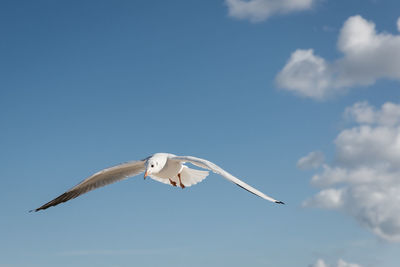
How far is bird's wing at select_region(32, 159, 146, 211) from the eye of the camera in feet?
41.3

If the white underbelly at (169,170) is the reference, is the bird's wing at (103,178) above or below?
below

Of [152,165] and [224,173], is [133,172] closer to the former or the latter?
[152,165]

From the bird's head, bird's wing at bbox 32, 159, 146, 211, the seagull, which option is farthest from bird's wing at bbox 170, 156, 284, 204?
bird's wing at bbox 32, 159, 146, 211

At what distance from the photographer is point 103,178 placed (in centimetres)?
1307

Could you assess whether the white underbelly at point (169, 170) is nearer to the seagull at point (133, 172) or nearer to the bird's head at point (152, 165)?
the seagull at point (133, 172)

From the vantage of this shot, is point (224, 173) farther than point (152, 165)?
No

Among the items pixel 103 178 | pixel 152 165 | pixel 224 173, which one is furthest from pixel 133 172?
pixel 224 173

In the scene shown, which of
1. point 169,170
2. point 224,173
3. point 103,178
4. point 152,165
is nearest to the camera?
point 224,173

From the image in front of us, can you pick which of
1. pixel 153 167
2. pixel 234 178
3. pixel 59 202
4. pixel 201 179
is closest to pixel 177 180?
pixel 201 179

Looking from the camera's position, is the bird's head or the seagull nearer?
the bird's head

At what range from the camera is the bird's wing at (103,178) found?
41.3ft

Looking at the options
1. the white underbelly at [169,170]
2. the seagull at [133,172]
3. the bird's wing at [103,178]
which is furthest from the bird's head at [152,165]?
the bird's wing at [103,178]

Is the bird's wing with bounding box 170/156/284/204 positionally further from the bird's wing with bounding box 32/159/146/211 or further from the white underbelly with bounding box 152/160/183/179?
the bird's wing with bounding box 32/159/146/211

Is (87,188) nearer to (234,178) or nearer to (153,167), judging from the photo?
(153,167)
